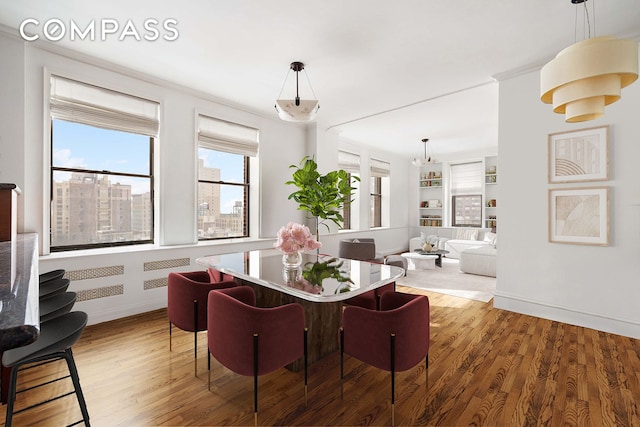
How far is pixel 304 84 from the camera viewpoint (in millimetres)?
3920

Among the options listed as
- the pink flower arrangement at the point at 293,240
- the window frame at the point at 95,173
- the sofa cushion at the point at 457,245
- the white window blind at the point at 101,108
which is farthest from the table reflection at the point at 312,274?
the sofa cushion at the point at 457,245

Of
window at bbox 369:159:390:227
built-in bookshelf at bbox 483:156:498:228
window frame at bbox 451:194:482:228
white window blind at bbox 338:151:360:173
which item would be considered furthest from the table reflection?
window frame at bbox 451:194:482:228

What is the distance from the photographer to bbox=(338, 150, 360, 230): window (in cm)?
681

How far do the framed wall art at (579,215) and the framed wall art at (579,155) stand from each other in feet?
0.46

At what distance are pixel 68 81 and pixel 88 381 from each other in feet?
9.68

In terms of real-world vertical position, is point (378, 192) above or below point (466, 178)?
below

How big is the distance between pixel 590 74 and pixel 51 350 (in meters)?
2.88

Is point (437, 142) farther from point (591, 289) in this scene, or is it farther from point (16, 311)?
point (16, 311)

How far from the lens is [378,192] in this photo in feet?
27.2

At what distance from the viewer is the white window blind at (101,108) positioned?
3133 mm

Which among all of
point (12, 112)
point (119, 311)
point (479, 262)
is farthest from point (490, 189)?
point (12, 112)

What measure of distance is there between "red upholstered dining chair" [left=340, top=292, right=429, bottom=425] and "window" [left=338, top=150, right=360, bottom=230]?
505 centimetres

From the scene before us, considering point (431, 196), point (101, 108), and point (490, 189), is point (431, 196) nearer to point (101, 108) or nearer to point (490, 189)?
point (490, 189)

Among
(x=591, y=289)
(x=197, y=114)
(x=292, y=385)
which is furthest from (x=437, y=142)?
(x=292, y=385)
